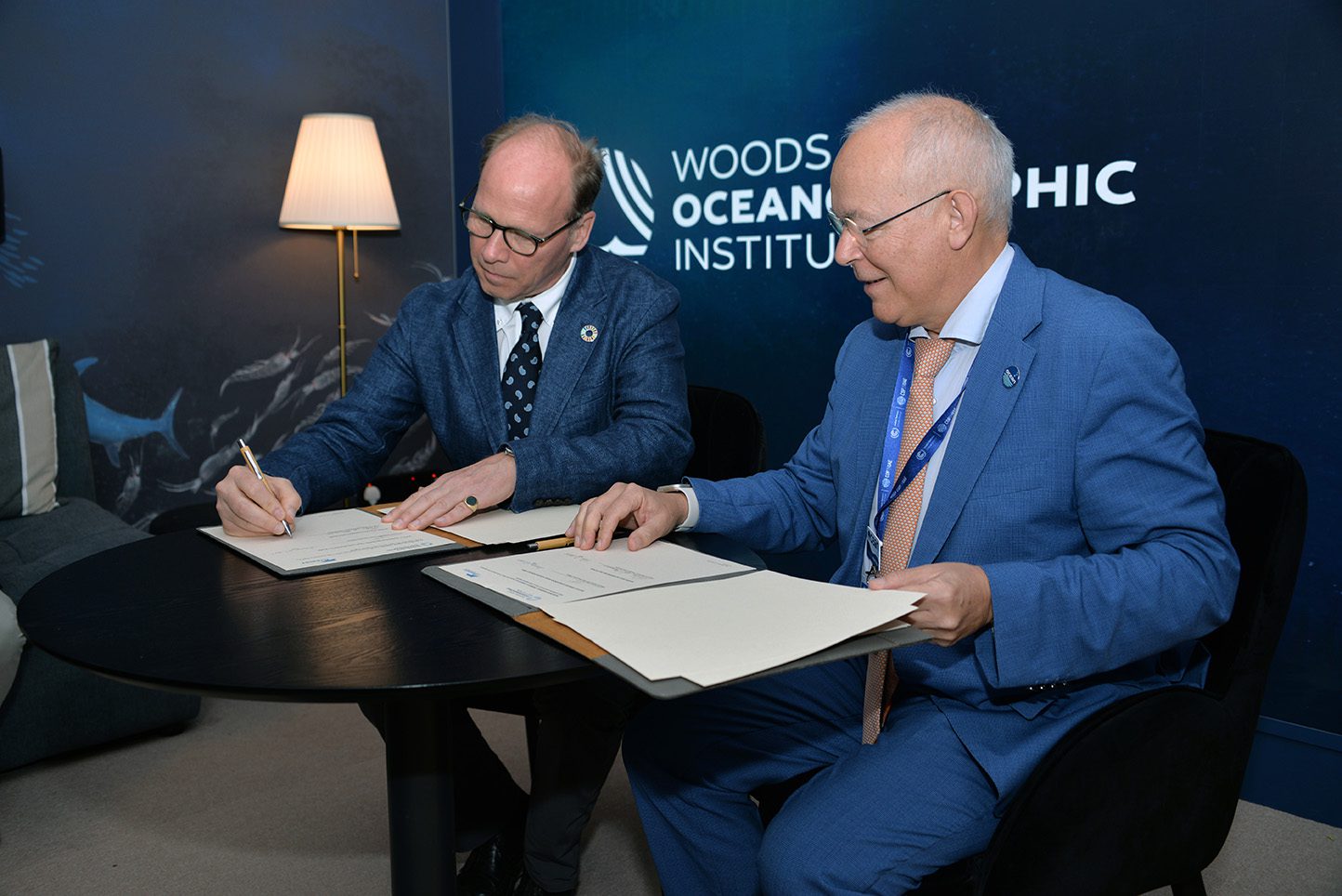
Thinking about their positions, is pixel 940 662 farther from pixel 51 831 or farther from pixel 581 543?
pixel 51 831

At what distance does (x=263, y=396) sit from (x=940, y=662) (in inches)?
123

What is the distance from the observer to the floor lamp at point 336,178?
139 inches

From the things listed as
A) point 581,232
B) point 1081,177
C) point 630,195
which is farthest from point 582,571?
point 630,195

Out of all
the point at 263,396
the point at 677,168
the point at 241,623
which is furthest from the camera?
the point at 263,396

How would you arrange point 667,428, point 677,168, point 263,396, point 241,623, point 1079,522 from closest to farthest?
1. point 241,623
2. point 1079,522
3. point 667,428
4. point 677,168
5. point 263,396

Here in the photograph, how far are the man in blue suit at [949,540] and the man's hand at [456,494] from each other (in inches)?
10.4

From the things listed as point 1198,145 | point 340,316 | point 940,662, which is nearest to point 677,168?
point 340,316

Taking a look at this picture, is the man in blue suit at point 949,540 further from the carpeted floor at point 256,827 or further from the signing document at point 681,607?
the carpeted floor at point 256,827

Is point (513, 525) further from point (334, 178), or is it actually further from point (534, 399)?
point (334, 178)

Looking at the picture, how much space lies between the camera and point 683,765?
1526 mm

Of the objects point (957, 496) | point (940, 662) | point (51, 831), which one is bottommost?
point (51, 831)

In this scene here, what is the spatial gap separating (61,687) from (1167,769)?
248 cm

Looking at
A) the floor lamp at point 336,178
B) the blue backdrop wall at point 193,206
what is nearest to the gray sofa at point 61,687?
the blue backdrop wall at point 193,206

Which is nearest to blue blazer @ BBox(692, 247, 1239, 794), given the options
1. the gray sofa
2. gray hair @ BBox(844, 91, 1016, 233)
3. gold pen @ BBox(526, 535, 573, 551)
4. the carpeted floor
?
gray hair @ BBox(844, 91, 1016, 233)
